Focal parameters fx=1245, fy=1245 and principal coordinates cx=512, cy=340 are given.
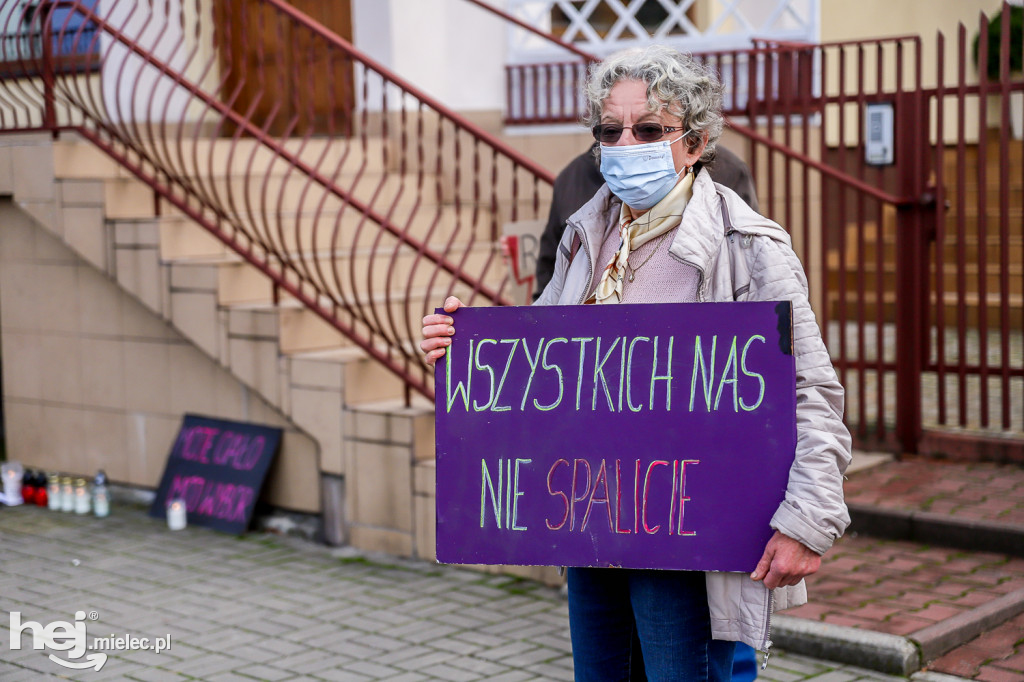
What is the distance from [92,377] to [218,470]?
1.31 metres

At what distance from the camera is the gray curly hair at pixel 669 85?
105 inches

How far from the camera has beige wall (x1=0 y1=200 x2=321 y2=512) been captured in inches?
266

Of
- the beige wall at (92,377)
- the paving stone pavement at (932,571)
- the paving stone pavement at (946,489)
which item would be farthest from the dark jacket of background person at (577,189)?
the beige wall at (92,377)

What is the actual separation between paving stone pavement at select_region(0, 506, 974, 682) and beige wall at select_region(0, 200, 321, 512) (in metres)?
0.68

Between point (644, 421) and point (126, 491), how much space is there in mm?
5194

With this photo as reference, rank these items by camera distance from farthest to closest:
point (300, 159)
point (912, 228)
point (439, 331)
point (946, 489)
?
1. point (300, 159)
2. point (912, 228)
3. point (946, 489)
4. point (439, 331)

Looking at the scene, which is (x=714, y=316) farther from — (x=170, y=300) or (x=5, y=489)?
(x=5, y=489)

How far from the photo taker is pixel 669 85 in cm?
268

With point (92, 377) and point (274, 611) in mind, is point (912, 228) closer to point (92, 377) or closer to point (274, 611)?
point (274, 611)

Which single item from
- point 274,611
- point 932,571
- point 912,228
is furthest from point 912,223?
point 274,611

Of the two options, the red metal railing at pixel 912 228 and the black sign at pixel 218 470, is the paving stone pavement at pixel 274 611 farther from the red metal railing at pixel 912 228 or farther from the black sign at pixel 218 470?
the red metal railing at pixel 912 228

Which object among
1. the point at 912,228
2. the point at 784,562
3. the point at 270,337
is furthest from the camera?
the point at 912,228

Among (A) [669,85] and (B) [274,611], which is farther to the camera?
(B) [274,611]

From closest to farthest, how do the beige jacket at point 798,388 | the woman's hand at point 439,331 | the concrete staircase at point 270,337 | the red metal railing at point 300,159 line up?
the beige jacket at point 798,388, the woman's hand at point 439,331, the concrete staircase at point 270,337, the red metal railing at point 300,159
